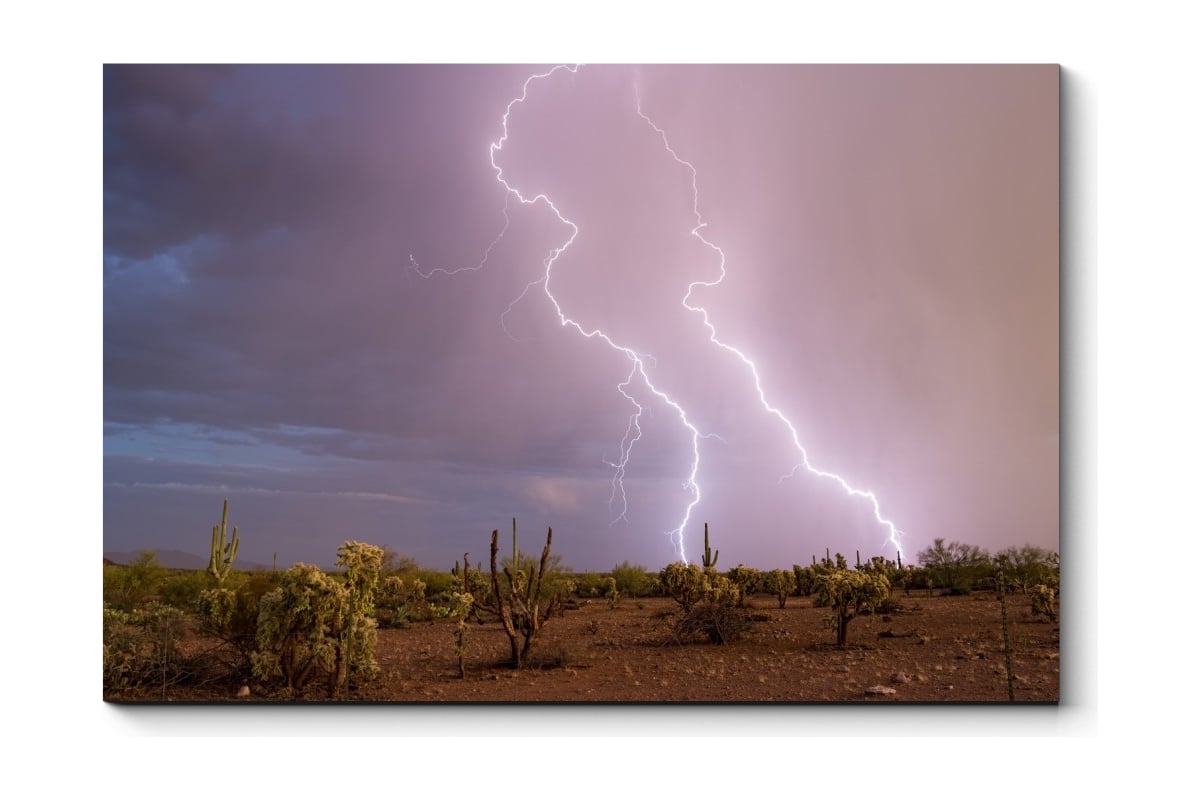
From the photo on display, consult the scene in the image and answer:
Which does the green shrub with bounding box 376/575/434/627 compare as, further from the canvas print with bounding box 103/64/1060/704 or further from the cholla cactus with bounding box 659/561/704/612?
the cholla cactus with bounding box 659/561/704/612

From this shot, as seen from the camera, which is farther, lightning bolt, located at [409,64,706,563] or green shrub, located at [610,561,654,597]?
green shrub, located at [610,561,654,597]

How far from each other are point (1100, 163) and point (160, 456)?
732cm

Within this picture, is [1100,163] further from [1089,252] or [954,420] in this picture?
[954,420]

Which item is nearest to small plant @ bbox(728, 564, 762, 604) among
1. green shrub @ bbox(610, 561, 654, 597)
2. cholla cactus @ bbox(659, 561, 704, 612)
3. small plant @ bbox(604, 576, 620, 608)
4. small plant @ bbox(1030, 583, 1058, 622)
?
cholla cactus @ bbox(659, 561, 704, 612)

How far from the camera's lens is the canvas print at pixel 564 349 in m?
4.51

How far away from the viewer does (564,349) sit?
16.2ft

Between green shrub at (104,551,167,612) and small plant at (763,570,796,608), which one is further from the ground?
green shrub at (104,551,167,612)

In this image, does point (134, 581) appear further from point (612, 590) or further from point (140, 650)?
point (612, 590)

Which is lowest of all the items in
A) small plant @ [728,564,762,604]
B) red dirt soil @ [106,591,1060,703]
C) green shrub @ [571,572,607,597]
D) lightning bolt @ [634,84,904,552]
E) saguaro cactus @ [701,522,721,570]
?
green shrub @ [571,572,607,597]

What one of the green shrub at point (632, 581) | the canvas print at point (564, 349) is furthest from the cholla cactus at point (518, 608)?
the green shrub at point (632, 581)

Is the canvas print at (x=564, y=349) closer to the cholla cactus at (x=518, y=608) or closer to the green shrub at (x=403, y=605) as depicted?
the cholla cactus at (x=518, y=608)

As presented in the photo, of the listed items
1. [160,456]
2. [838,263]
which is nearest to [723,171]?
[838,263]

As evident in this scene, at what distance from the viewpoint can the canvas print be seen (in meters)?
4.51
